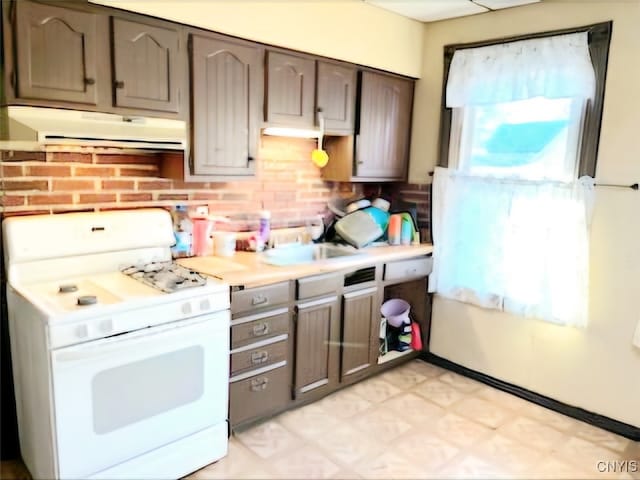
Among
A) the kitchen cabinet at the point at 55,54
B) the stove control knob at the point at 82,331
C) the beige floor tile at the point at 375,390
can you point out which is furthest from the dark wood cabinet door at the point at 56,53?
the beige floor tile at the point at 375,390

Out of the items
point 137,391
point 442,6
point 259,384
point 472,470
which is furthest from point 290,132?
point 472,470

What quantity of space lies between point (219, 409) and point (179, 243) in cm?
92

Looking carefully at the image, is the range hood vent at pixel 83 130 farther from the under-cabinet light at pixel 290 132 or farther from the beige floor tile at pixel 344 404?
the beige floor tile at pixel 344 404

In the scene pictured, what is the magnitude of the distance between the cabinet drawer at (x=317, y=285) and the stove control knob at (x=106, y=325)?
3.30 feet

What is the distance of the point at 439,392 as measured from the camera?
10.2 ft

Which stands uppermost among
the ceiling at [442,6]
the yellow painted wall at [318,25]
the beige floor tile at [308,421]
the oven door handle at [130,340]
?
the ceiling at [442,6]

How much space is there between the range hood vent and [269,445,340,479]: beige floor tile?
1565 mm

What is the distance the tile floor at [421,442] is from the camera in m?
2.30

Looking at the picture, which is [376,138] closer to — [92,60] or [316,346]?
[316,346]

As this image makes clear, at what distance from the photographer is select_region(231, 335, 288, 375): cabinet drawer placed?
241 cm

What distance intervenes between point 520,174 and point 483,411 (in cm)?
144

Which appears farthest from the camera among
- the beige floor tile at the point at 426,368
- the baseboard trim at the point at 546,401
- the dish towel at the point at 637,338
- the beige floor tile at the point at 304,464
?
the beige floor tile at the point at 426,368

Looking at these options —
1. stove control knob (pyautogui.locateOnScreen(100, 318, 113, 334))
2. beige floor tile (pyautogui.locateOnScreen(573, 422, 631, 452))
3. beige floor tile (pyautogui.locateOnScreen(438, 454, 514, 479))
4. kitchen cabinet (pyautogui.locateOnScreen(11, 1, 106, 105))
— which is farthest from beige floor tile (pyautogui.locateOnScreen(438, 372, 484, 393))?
kitchen cabinet (pyautogui.locateOnScreen(11, 1, 106, 105))

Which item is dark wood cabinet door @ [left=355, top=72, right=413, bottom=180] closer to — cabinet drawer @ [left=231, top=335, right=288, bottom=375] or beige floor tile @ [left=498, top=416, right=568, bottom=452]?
cabinet drawer @ [left=231, top=335, right=288, bottom=375]
